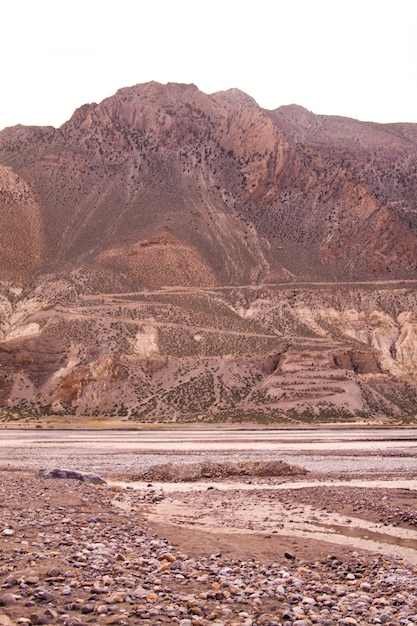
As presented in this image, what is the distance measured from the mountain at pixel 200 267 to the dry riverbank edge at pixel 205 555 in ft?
157

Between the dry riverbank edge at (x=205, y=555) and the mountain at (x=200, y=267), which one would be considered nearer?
the dry riverbank edge at (x=205, y=555)

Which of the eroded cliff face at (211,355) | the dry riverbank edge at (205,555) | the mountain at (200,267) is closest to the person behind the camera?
the dry riverbank edge at (205,555)

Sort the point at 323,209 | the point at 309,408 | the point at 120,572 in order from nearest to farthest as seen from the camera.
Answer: the point at 120,572 < the point at 309,408 < the point at 323,209

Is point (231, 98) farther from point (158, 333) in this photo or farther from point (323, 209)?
point (158, 333)

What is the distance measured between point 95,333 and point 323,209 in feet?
179

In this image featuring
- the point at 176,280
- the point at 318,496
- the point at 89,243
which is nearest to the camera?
the point at 318,496

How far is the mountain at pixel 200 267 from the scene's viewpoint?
7375 centimetres

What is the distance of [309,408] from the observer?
225ft

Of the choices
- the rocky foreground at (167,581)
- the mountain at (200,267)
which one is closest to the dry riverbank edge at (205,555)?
the rocky foreground at (167,581)

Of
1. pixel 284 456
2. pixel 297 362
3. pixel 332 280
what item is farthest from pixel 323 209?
pixel 284 456

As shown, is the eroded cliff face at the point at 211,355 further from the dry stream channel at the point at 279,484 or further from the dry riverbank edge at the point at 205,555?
the dry riverbank edge at the point at 205,555

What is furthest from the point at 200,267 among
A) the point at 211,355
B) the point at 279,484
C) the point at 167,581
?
the point at 167,581

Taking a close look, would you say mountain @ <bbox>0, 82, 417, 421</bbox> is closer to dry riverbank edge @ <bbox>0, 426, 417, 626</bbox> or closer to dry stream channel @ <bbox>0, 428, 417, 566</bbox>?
dry stream channel @ <bbox>0, 428, 417, 566</bbox>

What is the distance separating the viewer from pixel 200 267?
106 meters
